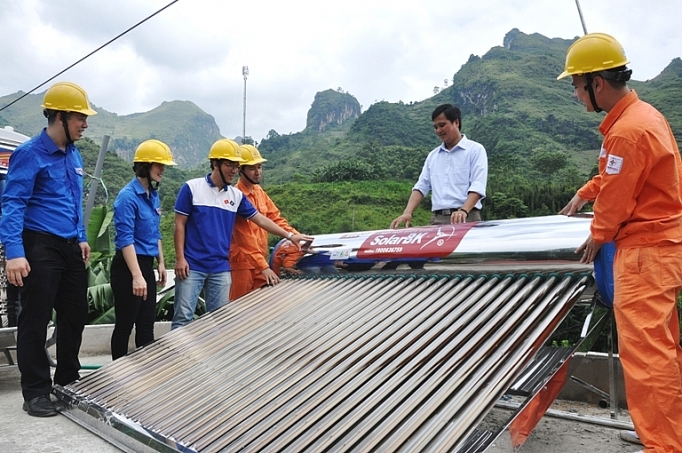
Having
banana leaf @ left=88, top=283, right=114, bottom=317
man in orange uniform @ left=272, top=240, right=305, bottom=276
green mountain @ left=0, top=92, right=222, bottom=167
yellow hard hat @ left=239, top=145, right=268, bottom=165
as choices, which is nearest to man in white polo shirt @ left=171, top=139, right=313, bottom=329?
man in orange uniform @ left=272, top=240, right=305, bottom=276

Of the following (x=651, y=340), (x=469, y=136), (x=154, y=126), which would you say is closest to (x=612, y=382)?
(x=651, y=340)

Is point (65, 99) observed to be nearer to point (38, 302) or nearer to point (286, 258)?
point (38, 302)

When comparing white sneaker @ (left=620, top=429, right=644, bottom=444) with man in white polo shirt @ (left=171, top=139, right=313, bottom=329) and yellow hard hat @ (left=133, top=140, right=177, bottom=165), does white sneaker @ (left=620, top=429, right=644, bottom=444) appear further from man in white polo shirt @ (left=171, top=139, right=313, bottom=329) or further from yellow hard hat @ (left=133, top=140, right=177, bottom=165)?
yellow hard hat @ (left=133, top=140, right=177, bottom=165)

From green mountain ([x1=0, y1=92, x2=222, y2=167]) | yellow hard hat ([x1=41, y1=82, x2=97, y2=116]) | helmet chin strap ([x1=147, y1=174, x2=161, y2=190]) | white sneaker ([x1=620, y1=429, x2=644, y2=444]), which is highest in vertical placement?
green mountain ([x1=0, y1=92, x2=222, y2=167])

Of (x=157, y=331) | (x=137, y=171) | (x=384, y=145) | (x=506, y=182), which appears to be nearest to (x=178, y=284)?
(x=137, y=171)

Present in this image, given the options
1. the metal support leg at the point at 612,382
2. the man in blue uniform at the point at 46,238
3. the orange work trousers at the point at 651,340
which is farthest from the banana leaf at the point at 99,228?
the orange work trousers at the point at 651,340

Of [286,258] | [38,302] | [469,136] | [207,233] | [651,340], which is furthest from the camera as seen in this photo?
[469,136]

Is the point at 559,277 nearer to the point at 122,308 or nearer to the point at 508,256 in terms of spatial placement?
the point at 508,256

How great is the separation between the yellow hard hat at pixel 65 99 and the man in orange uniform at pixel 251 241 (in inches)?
54.3

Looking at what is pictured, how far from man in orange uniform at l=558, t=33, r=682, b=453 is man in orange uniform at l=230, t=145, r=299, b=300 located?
8.00 feet

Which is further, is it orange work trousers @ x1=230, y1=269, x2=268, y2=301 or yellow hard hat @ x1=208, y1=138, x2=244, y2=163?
orange work trousers @ x1=230, y1=269, x2=268, y2=301

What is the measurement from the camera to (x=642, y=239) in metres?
2.49

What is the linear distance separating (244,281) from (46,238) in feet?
5.22

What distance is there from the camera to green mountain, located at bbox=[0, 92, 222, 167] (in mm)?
84750
